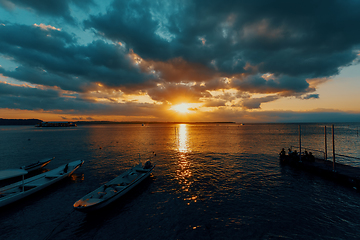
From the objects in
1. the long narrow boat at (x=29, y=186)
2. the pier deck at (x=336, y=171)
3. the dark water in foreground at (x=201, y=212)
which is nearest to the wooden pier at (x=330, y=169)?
the pier deck at (x=336, y=171)

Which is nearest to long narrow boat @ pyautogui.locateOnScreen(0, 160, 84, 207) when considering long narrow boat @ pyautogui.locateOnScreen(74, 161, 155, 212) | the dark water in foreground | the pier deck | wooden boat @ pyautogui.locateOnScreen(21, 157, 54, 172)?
the dark water in foreground

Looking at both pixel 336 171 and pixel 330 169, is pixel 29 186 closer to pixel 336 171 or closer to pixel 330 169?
pixel 336 171

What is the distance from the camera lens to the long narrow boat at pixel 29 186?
18.2 m

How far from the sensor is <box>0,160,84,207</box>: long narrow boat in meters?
18.2

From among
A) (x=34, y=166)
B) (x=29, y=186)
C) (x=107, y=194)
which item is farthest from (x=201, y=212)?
(x=34, y=166)

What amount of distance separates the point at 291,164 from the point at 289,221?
23051 millimetres

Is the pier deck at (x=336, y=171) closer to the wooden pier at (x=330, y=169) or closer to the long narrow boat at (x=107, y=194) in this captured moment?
the wooden pier at (x=330, y=169)

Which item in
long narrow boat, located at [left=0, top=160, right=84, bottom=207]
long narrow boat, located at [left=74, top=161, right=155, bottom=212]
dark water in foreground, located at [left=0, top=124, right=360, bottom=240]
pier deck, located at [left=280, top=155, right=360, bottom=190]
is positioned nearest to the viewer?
dark water in foreground, located at [left=0, top=124, right=360, bottom=240]

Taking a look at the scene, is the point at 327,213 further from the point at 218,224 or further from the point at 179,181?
the point at 179,181

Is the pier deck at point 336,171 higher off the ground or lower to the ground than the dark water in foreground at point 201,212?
higher

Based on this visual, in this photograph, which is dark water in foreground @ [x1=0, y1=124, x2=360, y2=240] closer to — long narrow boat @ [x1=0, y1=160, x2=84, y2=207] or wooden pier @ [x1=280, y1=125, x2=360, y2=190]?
long narrow boat @ [x1=0, y1=160, x2=84, y2=207]

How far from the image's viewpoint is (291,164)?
33750 mm

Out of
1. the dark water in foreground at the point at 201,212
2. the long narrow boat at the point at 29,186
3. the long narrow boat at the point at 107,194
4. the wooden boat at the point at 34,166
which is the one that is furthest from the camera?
the wooden boat at the point at 34,166

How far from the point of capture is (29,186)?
70.1ft
